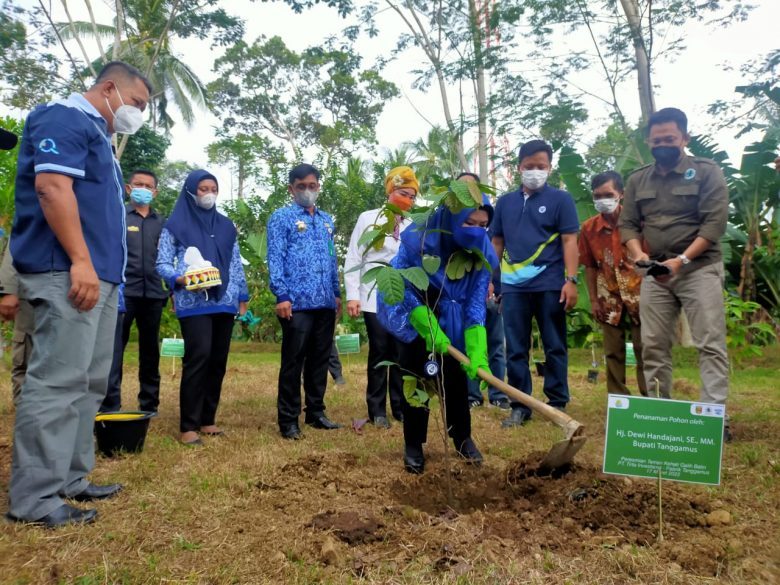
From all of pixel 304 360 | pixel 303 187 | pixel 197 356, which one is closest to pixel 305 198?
pixel 303 187

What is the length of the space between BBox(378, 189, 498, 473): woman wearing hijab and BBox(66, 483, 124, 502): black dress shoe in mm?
1434

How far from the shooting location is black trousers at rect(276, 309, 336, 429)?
4.20 metres

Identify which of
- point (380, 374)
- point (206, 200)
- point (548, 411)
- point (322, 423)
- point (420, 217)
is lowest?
point (322, 423)

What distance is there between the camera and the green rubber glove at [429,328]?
9.61 ft

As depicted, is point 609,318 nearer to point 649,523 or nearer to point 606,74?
point 649,523

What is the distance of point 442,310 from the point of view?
10.3 ft

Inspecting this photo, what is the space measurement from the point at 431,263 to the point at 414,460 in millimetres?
1100

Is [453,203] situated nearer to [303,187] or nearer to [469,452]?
[469,452]

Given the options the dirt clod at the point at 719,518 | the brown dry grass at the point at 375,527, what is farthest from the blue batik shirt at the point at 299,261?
the dirt clod at the point at 719,518

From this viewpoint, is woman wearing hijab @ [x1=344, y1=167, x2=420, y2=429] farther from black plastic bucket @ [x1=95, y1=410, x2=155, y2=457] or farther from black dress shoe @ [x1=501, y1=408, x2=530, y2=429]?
black plastic bucket @ [x1=95, y1=410, x2=155, y2=457]

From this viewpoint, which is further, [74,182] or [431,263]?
[431,263]

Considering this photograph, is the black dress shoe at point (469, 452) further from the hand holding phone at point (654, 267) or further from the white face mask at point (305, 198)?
the white face mask at point (305, 198)

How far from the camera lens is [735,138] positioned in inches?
380

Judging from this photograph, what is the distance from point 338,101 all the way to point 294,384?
79.4ft
